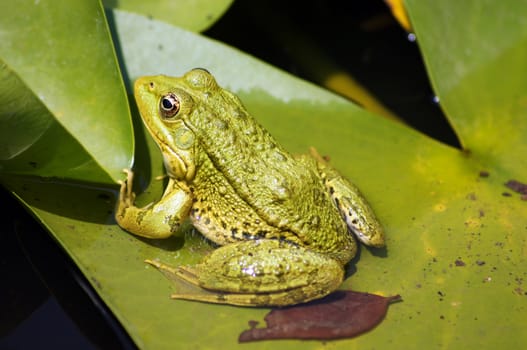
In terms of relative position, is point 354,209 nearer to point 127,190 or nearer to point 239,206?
point 239,206

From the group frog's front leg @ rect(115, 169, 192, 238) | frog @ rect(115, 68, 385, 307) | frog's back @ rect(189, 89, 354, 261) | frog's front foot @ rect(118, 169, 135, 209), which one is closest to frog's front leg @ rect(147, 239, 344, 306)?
frog @ rect(115, 68, 385, 307)

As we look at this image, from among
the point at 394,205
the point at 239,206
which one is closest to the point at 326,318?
the point at 239,206

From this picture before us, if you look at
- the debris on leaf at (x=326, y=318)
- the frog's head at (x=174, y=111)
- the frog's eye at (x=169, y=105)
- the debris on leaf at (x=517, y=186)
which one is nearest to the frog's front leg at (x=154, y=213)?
the frog's head at (x=174, y=111)

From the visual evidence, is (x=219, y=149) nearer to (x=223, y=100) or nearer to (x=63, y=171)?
(x=223, y=100)

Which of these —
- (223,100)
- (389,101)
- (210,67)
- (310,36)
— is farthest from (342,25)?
(223,100)

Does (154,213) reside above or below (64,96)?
below

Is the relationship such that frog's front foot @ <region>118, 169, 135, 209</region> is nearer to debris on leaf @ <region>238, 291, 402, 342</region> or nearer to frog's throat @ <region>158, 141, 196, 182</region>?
frog's throat @ <region>158, 141, 196, 182</region>
